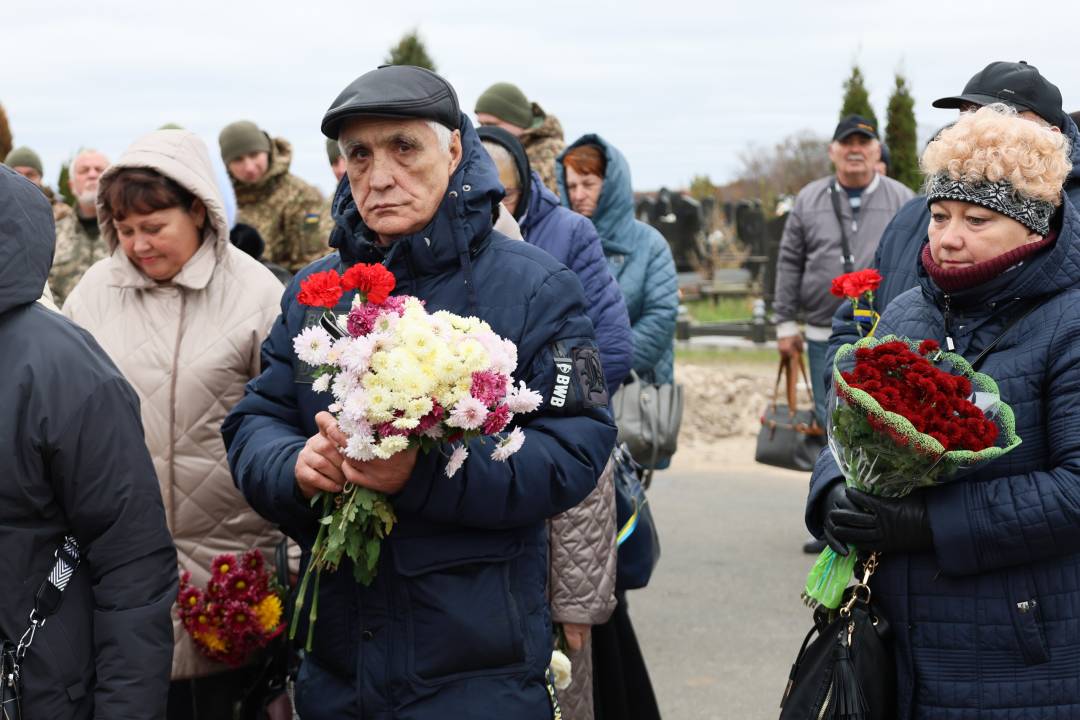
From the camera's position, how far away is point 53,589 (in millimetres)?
2562

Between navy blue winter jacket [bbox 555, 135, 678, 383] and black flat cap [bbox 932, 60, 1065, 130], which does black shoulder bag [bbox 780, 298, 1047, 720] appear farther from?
navy blue winter jacket [bbox 555, 135, 678, 383]

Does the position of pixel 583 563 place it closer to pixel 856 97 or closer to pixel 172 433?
pixel 172 433

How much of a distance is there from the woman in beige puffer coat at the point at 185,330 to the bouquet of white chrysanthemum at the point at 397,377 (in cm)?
128

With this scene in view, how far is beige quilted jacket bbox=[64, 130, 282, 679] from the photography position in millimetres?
3641

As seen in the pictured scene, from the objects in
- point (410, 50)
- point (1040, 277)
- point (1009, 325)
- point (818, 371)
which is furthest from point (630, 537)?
point (410, 50)

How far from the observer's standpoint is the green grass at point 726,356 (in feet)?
47.8

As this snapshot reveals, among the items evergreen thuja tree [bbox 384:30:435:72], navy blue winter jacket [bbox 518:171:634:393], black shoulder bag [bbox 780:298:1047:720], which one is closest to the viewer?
black shoulder bag [bbox 780:298:1047:720]

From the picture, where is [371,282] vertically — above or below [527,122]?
below

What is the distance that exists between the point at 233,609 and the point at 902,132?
675 inches

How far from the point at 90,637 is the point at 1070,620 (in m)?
2.12

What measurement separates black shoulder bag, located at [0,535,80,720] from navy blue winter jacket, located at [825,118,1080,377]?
219 centimetres

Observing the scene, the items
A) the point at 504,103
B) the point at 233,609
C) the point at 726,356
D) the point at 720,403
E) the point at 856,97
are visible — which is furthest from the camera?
the point at 856,97

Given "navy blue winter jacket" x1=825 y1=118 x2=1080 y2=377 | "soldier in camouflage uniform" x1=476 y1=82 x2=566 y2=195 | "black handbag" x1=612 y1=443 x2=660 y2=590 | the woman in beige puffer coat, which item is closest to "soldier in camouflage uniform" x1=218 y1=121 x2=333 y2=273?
"soldier in camouflage uniform" x1=476 y1=82 x2=566 y2=195

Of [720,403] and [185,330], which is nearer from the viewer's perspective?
[185,330]
